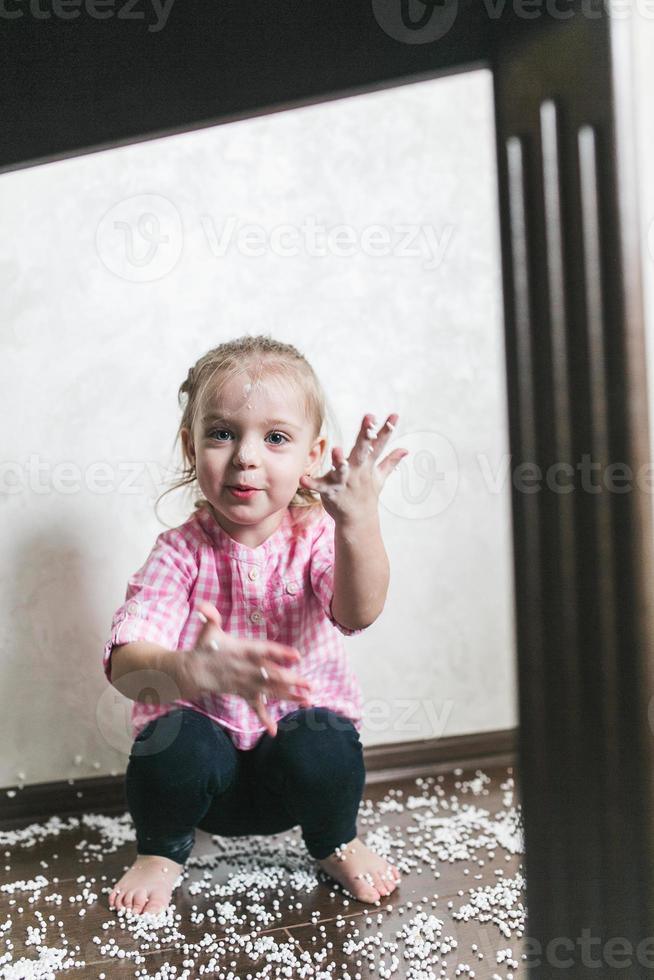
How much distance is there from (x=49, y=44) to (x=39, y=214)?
0.59 meters

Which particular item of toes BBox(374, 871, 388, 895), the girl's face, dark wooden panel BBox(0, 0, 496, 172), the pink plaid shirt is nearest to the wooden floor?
toes BBox(374, 871, 388, 895)

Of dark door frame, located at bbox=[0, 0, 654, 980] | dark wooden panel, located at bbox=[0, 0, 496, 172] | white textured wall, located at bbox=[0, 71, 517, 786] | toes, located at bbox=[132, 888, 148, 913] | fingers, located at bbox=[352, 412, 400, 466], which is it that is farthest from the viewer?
white textured wall, located at bbox=[0, 71, 517, 786]

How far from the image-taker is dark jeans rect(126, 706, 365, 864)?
1107mm

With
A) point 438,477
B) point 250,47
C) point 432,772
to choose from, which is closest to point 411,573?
point 438,477

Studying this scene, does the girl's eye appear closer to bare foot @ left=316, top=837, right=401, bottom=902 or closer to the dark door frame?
bare foot @ left=316, top=837, right=401, bottom=902

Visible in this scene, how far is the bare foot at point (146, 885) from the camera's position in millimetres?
1062

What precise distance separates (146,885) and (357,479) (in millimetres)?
534

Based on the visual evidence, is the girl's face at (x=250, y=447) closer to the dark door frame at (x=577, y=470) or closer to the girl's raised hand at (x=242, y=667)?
the girl's raised hand at (x=242, y=667)

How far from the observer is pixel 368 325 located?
4.86 ft

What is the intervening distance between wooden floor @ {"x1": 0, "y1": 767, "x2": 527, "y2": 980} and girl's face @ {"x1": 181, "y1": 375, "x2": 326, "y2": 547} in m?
0.44

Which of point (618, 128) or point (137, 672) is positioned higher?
point (618, 128)

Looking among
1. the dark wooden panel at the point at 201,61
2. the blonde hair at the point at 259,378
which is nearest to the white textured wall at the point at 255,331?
the blonde hair at the point at 259,378

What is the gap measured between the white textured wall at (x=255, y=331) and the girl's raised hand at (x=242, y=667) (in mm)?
618

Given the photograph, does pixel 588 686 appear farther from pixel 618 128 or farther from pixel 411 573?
pixel 411 573
